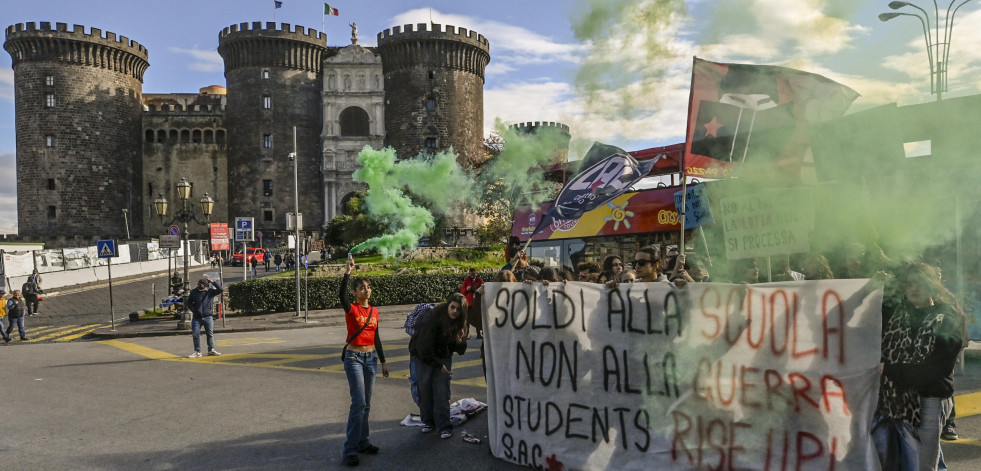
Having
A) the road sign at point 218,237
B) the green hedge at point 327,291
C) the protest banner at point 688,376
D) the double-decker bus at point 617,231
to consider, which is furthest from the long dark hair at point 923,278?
the green hedge at point 327,291

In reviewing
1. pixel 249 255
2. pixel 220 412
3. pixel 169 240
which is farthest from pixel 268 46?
pixel 220 412

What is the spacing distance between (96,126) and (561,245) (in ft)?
197

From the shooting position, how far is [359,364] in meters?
6.50

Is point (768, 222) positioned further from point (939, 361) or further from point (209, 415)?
point (209, 415)

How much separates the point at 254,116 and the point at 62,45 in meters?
17.1

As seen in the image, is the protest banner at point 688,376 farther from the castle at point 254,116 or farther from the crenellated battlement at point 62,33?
the crenellated battlement at point 62,33

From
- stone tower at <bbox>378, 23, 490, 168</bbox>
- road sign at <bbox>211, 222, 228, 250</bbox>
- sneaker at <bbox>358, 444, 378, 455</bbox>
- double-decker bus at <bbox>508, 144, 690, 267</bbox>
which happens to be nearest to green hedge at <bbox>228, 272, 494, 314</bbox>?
road sign at <bbox>211, 222, 228, 250</bbox>

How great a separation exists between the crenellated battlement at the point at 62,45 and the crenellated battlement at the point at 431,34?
2483cm

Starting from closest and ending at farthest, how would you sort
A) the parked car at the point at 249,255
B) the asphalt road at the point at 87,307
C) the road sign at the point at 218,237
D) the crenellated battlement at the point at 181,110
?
the asphalt road at the point at 87,307 < the road sign at the point at 218,237 < the parked car at the point at 249,255 < the crenellated battlement at the point at 181,110

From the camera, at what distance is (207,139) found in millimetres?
70125

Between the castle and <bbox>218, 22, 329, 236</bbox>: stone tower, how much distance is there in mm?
105

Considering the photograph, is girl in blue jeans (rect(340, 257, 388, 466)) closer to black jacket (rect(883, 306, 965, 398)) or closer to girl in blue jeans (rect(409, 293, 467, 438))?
girl in blue jeans (rect(409, 293, 467, 438))

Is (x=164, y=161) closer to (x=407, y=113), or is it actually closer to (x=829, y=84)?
(x=407, y=113)

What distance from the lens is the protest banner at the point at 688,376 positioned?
4.78 metres
